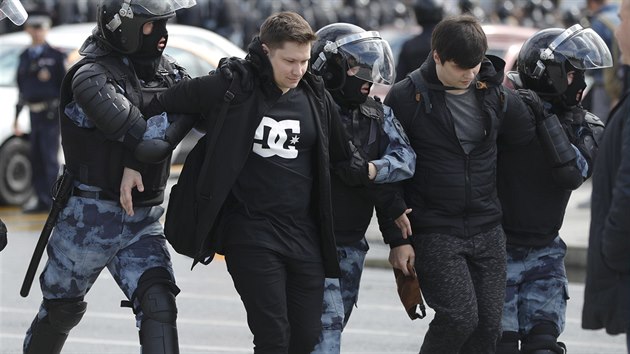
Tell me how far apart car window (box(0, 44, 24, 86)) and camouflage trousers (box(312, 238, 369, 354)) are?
8898 mm

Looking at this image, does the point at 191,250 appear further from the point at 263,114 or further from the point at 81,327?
the point at 81,327

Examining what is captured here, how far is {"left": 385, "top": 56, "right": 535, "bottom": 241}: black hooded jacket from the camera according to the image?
5797mm

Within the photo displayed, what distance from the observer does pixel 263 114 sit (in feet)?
17.8

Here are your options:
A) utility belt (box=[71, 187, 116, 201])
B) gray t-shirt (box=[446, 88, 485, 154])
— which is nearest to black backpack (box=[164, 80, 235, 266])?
utility belt (box=[71, 187, 116, 201])

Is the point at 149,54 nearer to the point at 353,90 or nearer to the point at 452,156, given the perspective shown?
the point at 353,90

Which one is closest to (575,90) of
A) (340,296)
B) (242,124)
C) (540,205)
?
(540,205)

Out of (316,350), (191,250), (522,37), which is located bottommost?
(522,37)

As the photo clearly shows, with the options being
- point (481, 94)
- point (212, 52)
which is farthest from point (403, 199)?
point (212, 52)

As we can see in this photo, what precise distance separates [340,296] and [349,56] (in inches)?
38.7

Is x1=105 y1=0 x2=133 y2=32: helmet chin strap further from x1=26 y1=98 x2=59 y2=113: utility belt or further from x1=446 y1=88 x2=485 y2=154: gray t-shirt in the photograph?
x1=26 y1=98 x2=59 y2=113: utility belt

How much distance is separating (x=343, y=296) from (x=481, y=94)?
3.31ft

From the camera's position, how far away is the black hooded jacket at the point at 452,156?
5797 mm

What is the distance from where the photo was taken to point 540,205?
20.0ft

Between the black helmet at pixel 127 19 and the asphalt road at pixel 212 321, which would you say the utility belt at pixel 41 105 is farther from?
the black helmet at pixel 127 19
